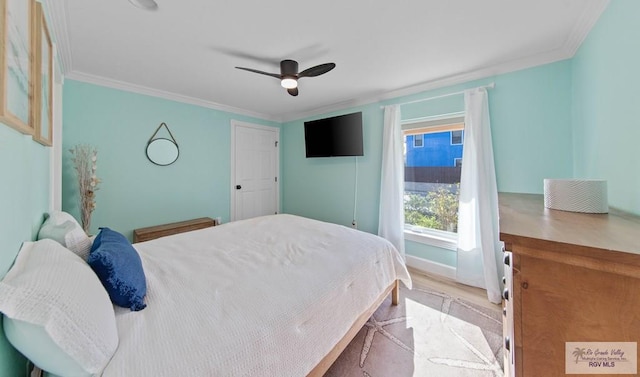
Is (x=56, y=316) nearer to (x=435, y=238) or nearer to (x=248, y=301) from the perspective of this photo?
(x=248, y=301)

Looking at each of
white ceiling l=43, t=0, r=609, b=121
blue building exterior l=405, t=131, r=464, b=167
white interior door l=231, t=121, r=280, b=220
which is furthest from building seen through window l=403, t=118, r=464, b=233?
white interior door l=231, t=121, r=280, b=220

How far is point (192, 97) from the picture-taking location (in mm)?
3199

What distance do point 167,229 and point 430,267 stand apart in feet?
10.9

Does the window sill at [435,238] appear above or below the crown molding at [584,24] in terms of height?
below

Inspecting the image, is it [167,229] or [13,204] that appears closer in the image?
[13,204]

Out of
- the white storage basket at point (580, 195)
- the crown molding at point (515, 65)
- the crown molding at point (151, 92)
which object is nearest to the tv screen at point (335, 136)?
the crown molding at point (515, 65)

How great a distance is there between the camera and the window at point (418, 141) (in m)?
2.97

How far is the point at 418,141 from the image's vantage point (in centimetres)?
300

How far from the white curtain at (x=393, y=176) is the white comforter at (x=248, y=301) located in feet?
3.21

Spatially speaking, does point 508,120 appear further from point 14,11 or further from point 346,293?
point 14,11

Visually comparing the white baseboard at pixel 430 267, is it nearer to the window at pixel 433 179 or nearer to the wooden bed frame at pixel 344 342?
the window at pixel 433 179

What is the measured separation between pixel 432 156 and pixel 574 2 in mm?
1678

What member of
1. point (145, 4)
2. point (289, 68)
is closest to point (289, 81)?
point (289, 68)

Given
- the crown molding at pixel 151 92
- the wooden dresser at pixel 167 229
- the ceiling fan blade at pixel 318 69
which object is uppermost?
the crown molding at pixel 151 92
